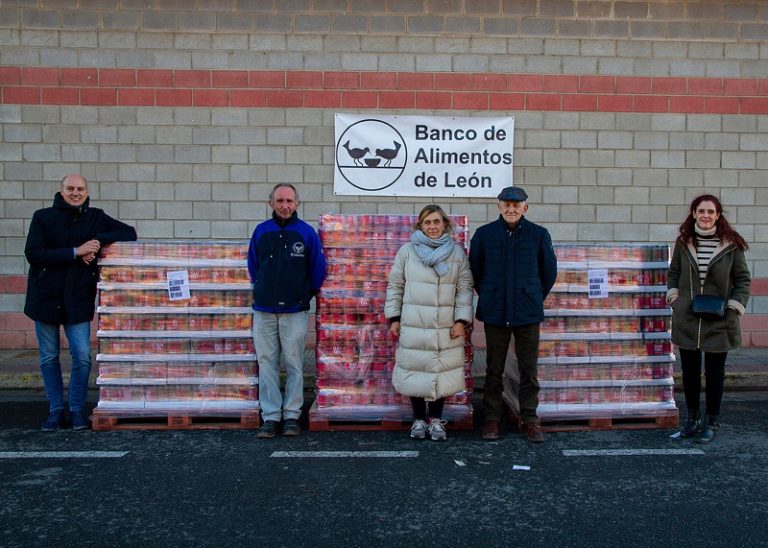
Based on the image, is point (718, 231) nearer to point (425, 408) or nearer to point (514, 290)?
point (514, 290)

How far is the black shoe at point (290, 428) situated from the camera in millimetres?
5840

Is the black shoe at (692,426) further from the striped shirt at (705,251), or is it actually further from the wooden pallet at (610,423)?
the striped shirt at (705,251)

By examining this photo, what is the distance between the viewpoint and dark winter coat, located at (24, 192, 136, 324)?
581 cm

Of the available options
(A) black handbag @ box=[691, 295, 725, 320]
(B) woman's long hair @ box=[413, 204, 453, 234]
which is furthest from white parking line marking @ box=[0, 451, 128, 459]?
(A) black handbag @ box=[691, 295, 725, 320]

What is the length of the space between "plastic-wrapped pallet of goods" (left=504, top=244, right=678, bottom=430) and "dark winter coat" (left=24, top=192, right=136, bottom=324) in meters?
3.87

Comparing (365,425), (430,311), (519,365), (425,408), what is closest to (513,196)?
(430,311)

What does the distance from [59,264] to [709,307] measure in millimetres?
5261

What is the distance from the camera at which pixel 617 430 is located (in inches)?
237

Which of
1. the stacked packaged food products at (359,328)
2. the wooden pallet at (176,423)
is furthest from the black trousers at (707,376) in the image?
the wooden pallet at (176,423)

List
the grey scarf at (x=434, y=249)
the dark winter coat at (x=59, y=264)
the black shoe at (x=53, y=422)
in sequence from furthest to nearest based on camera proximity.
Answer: the black shoe at (x=53, y=422) → the dark winter coat at (x=59, y=264) → the grey scarf at (x=434, y=249)

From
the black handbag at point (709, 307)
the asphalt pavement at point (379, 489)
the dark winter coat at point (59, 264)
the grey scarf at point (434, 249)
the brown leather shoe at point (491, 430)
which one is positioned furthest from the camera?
the dark winter coat at point (59, 264)

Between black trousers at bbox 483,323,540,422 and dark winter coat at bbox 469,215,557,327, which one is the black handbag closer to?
dark winter coat at bbox 469,215,557,327

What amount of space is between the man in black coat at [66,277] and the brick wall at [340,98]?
3.08m

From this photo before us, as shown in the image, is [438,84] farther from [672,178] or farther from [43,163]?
A: [43,163]
